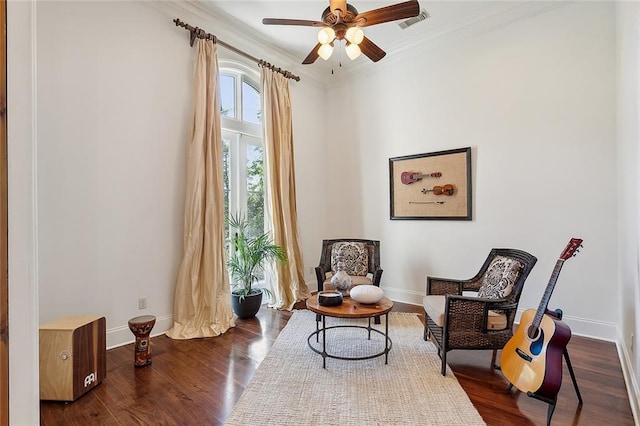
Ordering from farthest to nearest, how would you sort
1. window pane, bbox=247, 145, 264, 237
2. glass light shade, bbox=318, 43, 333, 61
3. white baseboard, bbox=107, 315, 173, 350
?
window pane, bbox=247, 145, 264, 237 → white baseboard, bbox=107, 315, 173, 350 → glass light shade, bbox=318, 43, 333, 61

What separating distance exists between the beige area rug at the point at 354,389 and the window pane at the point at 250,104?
2.99 m

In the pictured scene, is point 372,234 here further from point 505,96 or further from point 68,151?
point 68,151

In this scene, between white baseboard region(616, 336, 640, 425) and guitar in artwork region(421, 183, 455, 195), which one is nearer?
white baseboard region(616, 336, 640, 425)

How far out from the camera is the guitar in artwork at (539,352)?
198 cm

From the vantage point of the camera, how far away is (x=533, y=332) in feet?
6.97

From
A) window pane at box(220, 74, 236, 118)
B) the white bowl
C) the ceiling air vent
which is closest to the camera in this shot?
the white bowl

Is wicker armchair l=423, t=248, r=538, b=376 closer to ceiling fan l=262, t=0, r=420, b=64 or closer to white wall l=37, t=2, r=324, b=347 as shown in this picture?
ceiling fan l=262, t=0, r=420, b=64

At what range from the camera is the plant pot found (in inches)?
150

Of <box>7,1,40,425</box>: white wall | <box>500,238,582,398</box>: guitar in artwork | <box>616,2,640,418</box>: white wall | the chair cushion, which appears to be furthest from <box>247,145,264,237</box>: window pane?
<box>616,2,640,418</box>: white wall

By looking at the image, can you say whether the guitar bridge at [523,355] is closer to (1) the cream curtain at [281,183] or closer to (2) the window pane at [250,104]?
(1) the cream curtain at [281,183]

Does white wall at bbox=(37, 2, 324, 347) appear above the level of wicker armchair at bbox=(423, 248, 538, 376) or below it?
above

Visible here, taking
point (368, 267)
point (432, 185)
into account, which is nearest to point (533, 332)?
point (368, 267)

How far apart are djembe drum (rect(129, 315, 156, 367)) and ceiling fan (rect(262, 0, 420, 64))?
9.08 ft

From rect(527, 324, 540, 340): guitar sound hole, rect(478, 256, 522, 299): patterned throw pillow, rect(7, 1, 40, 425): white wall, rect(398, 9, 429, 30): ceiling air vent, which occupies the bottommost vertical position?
rect(527, 324, 540, 340): guitar sound hole
